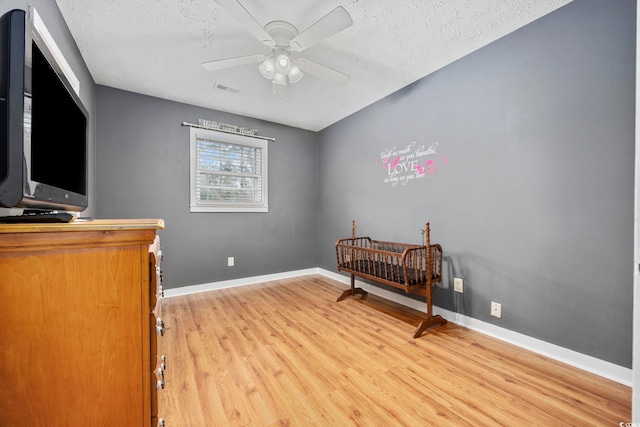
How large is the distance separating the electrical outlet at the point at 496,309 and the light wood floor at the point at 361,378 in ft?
0.64

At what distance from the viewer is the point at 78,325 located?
69cm

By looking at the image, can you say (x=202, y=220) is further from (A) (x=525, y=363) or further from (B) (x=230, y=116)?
(A) (x=525, y=363)

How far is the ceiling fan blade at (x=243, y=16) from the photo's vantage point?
4.45 ft

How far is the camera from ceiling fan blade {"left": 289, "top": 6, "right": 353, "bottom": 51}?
4.66 feet

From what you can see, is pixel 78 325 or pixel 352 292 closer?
pixel 78 325

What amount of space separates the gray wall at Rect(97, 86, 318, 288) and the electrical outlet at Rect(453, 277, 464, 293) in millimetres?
2208

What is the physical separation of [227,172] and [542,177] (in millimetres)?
3164

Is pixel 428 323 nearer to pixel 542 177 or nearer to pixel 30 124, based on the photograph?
pixel 542 177

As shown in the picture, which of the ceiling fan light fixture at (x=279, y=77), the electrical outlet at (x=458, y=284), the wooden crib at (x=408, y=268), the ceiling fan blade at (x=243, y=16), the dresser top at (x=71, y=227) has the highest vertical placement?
the ceiling fan blade at (x=243, y=16)

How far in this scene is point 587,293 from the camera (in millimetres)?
1603

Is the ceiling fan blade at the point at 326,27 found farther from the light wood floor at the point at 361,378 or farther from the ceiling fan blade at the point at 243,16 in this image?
the light wood floor at the point at 361,378

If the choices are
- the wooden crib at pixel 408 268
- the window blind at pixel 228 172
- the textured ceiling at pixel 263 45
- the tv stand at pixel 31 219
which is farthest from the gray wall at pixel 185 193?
the tv stand at pixel 31 219

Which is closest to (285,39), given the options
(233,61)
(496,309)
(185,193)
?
(233,61)

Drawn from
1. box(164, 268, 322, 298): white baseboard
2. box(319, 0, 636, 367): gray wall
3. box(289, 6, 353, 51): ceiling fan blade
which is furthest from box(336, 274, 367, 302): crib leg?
box(289, 6, 353, 51): ceiling fan blade
